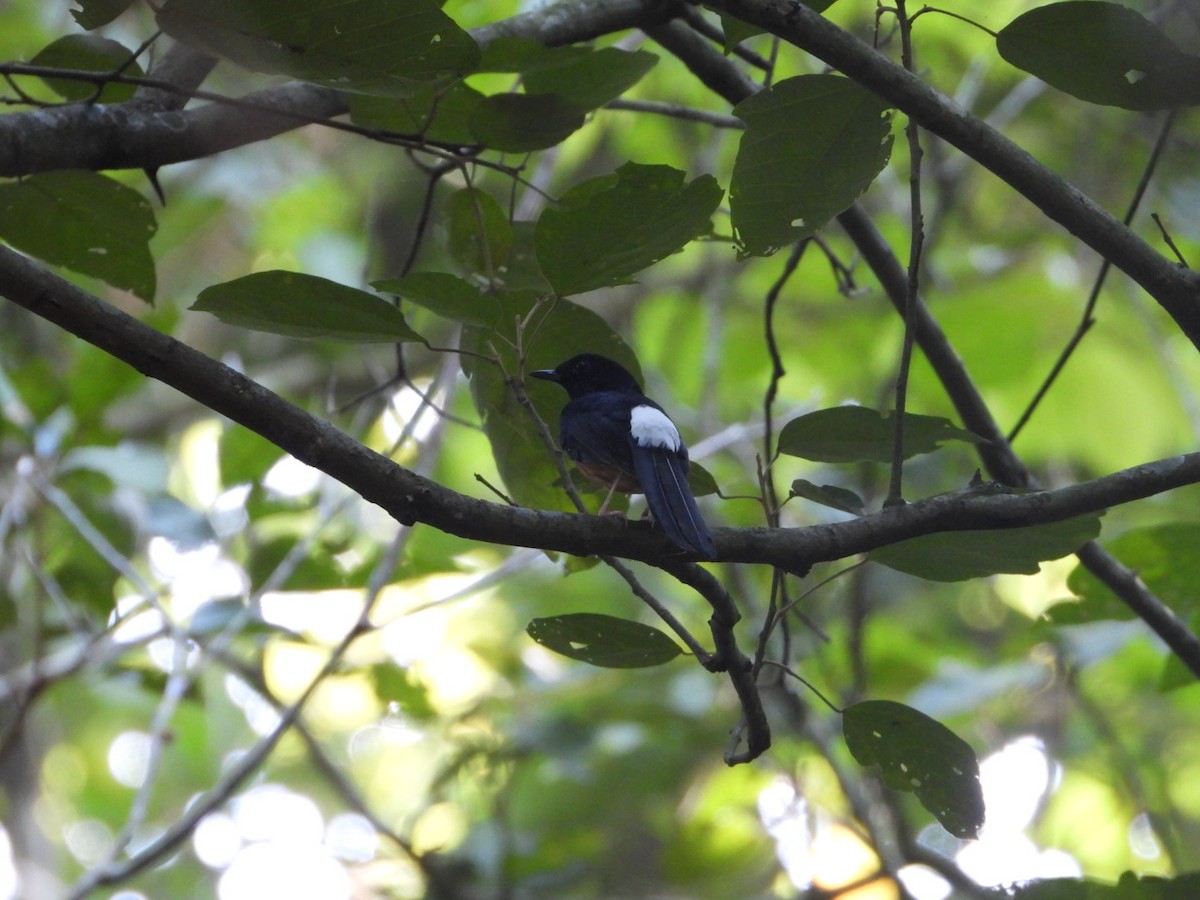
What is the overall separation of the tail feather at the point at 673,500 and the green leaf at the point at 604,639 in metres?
0.17

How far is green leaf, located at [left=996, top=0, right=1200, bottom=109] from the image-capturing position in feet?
5.83

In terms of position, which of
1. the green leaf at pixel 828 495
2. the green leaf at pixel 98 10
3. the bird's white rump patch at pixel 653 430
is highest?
the green leaf at pixel 98 10

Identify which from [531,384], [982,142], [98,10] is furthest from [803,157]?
[98,10]

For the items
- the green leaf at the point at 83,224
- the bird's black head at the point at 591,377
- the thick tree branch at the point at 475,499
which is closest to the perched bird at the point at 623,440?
the bird's black head at the point at 591,377

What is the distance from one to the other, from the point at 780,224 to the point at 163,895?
786 cm

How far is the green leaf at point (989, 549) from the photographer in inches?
79.3

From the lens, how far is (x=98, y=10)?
1927mm

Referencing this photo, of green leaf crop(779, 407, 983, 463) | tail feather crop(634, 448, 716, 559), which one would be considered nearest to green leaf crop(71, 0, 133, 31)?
tail feather crop(634, 448, 716, 559)

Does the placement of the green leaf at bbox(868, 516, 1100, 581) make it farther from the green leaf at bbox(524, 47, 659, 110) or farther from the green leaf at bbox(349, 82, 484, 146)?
the green leaf at bbox(349, 82, 484, 146)

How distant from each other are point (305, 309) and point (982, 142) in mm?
1102

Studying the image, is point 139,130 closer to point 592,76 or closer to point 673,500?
point 592,76

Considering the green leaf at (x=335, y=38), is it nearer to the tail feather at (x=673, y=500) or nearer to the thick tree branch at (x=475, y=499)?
the thick tree branch at (x=475, y=499)

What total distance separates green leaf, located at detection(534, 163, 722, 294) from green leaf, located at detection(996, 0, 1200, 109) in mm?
548

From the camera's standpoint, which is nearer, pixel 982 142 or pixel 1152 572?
pixel 982 142
